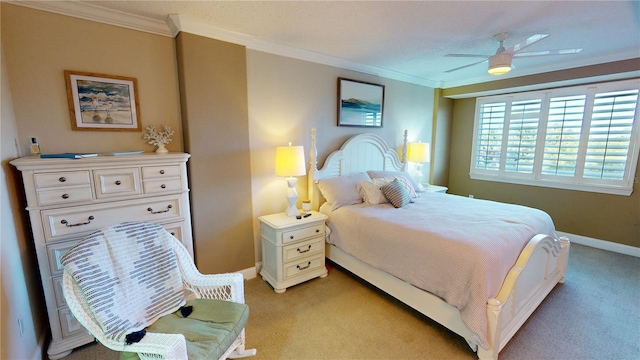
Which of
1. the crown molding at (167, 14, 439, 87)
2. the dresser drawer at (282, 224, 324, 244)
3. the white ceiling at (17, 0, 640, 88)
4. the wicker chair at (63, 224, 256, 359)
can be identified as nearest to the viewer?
the wicker chair at (63, 224, 256, 359)

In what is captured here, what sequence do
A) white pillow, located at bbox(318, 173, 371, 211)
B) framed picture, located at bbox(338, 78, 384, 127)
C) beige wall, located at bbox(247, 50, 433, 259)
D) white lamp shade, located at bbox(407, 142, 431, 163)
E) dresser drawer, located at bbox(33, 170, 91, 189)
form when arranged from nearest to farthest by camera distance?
dresser drawer, located at bbox(33, 170, 91, 189), beige wall, located at bbox(247, 50, 433, 259), white pillow, located at bbox(318, 173, 371, 211), framed picture, located at bbox(338, 78, 384, 127), white lamp shade, located at bbox(407, 142, 431, 163)

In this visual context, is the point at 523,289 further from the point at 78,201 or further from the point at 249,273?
the point at 78,201

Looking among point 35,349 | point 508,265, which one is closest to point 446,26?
point 508,265

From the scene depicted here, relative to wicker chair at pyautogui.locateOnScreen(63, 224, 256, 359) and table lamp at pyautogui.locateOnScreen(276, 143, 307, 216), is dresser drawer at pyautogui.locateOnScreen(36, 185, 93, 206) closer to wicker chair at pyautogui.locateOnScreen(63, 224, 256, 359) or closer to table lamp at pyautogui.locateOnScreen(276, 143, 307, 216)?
wicker chair at pyautogui.locateOnScreen(63, 224, 256, 359)

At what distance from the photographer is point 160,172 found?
207 centimetres

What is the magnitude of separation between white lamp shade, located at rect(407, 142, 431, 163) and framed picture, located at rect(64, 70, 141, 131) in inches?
138

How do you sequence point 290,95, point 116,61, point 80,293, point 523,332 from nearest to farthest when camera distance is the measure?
point 80,293, point 523,332, point 116,61, point 290,95

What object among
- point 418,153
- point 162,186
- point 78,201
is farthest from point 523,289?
point 78,201

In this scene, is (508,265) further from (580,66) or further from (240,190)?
(580,66)

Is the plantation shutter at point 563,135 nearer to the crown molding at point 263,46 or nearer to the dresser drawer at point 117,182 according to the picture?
the crown molding at point 263,46

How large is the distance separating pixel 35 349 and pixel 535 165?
223 inches

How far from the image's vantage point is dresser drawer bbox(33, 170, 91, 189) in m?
1.66

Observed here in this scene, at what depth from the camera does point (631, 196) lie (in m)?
3.24

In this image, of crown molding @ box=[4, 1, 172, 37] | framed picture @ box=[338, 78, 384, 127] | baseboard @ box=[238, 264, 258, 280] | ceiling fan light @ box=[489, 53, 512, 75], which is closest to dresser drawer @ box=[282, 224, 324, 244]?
baseboard @ box=[238, 264, 258, 280]
